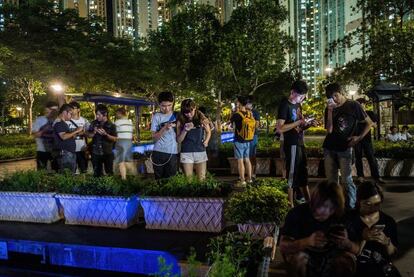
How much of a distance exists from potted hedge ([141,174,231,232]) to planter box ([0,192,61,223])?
4.83 ft

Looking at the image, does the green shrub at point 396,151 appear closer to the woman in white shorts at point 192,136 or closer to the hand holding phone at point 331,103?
the hand holding phone at point 331,103

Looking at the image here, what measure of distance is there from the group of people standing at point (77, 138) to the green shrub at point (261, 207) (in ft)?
12.7

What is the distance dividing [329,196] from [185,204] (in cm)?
260

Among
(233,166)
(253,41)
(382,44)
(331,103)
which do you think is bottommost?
(233,166)

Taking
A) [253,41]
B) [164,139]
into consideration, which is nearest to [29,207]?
[164,139]

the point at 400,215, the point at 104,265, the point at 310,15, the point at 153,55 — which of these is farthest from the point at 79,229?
the point at 310,15

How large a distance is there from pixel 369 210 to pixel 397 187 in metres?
5.98

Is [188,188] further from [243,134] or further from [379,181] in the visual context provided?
[379,181]

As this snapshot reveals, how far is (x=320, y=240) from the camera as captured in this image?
123 inches

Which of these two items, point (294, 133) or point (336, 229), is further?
point (294, 133)

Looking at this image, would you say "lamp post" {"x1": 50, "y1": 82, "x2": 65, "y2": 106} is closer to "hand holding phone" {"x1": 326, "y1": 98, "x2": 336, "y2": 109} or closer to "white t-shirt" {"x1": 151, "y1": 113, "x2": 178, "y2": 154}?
"white t-shirt" {"x1": 151, "y1": 113, "x2": 178, "y2": 154}

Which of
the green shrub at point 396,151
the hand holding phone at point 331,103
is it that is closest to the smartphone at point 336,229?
the hand holding phone at point 331,103

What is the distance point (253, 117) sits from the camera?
857 cm

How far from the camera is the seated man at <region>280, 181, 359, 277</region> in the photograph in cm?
309
